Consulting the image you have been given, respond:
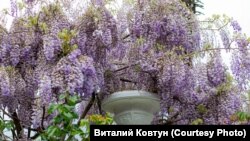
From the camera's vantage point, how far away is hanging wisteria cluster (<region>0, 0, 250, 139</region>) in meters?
6.00

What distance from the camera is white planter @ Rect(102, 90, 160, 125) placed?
5.90 metres

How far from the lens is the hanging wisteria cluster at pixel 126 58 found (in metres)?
6.00

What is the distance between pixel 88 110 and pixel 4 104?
3.81ft

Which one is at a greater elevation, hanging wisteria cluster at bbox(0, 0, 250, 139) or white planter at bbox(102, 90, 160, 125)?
hanging wisteria cluster at bbox(0, 0, 250, 139)

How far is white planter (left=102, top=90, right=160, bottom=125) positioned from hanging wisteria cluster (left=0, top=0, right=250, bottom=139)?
0.79ft

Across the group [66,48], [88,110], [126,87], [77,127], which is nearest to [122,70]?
[126,87]

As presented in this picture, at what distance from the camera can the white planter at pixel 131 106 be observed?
5.90 metres

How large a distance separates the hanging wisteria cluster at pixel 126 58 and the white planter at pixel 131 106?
9.5 inches

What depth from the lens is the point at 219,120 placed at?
20.6 feet

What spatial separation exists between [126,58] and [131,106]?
109 centimetres

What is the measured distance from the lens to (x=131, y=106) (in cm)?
592

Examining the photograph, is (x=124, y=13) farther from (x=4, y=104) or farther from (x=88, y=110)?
(x=4, y=104)

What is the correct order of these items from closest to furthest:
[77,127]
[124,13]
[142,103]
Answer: [77,127] < [142,103] < [124,13]

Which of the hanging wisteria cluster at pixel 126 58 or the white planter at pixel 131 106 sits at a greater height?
the hanging wisteria cluster at pixel 126 58
